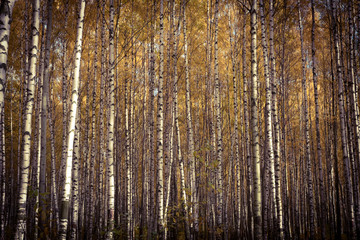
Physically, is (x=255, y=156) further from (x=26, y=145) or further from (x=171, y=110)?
(x=171, y=110)

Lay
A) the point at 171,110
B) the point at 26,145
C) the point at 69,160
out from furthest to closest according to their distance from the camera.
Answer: the point at 171,110 → the point at 69,160 → the point at 26,145

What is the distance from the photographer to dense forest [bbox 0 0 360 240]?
19.2 ft

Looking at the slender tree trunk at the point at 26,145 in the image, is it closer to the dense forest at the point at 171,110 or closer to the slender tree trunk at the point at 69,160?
the dense forest at the point at 171,110

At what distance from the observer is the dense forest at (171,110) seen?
586 cm

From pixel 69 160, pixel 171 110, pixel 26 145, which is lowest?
pixel 69 160

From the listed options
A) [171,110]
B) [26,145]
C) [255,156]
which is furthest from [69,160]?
[171,110]

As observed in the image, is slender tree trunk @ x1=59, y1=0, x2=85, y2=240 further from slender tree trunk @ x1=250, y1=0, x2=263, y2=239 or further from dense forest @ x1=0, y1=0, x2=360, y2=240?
slender tree trunk @ x1=250, y1=0, x2=263, y2=239

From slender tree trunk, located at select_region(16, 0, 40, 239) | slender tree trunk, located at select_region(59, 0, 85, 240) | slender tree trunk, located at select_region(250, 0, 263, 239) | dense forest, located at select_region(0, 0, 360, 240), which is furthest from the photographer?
dense forest, located at select_region(0, 0, 360, 240)

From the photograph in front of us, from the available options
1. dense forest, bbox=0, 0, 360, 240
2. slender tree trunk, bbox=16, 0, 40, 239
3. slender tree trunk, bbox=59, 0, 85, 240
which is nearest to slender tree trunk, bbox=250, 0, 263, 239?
dense forest, bbox=0, 0, 360, 240

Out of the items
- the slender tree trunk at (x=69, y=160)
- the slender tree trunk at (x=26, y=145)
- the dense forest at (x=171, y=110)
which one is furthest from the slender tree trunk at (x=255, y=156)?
the slender tree trunk at (x=26, y=145)

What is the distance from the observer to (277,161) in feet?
24.7

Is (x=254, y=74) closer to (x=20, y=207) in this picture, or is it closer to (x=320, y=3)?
(x=20, y=207)

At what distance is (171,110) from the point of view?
441 inches

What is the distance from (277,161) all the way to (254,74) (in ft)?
10.4
